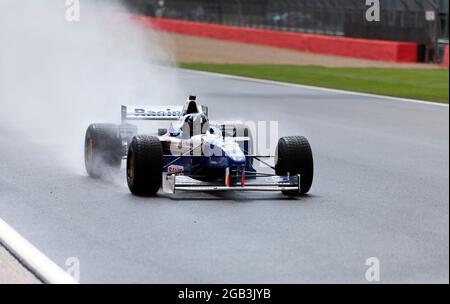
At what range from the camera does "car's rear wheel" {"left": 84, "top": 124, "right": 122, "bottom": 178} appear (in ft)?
41.6

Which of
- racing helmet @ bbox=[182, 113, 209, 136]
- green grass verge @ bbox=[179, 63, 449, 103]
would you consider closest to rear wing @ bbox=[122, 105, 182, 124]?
racing helmet @ bbox=[182, 113, 209, 136]

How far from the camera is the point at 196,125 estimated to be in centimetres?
1212

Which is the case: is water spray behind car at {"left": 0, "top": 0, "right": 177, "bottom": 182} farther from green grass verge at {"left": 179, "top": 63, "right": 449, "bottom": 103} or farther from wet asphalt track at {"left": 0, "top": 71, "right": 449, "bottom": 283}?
green grass verge at {"left": 179, "top": 63, "right": 449, "bottom": 103}

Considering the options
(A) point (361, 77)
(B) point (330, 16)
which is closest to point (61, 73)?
(A) point (361, 77)

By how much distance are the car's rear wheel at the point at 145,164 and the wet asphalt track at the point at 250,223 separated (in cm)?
13

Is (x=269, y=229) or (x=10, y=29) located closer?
(x=269, y=229)

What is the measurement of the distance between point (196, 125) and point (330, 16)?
34248 mm

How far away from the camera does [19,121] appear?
62.7ft

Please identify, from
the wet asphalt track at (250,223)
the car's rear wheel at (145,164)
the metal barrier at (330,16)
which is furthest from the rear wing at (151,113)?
the metal barrier at (330,16)
